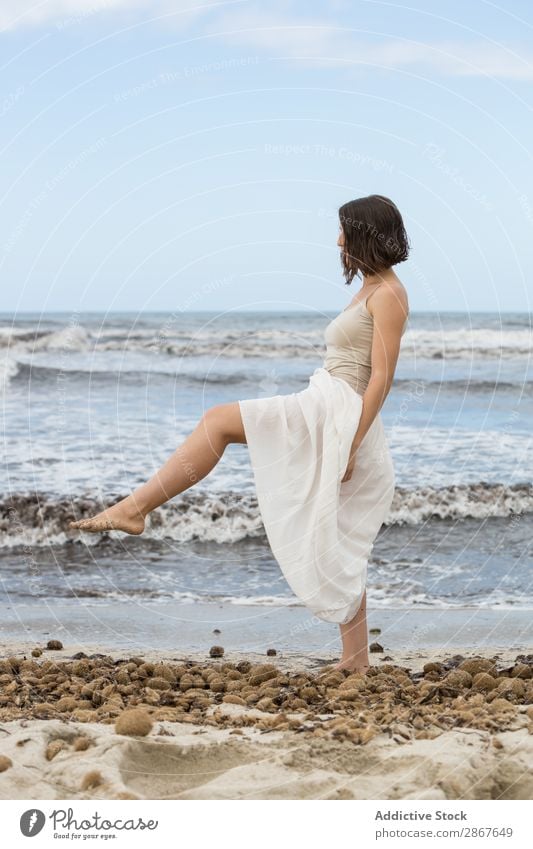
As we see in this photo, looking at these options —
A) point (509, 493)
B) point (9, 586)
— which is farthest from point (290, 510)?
point (509, 493)

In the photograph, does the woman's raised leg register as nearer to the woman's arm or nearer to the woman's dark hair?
the woman's arm

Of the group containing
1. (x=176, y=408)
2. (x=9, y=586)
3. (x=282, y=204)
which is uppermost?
(x=282, y=204)

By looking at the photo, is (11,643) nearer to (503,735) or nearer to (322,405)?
(322,405)

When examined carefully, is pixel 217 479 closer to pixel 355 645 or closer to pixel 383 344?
pixel 355 645

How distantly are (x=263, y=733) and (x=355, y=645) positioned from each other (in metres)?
1.28

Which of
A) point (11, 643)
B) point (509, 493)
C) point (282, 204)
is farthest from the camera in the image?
point (509, 493)

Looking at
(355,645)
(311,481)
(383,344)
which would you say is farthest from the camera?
(355,645)

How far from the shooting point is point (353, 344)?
488 cm

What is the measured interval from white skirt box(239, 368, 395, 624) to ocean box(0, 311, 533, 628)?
2.09 m

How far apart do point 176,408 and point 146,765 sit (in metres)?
12.3

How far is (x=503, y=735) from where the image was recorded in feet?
12.5

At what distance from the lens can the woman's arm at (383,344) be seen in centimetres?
472

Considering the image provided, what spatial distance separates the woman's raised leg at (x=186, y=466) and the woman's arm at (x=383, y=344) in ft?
1.97

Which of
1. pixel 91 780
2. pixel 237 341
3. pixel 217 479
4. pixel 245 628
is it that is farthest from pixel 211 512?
pixel 237 341
